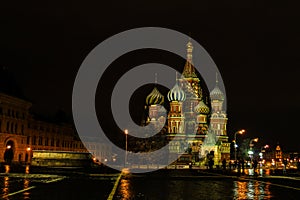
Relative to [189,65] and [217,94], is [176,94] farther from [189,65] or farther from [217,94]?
[217,94]

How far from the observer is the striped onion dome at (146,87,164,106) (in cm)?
13874

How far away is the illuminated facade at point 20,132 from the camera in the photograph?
70.4 meters

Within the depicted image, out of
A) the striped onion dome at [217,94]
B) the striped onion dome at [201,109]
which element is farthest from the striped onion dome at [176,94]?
the striped onion dome at [217,94]

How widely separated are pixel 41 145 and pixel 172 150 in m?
40.4

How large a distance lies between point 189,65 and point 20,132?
221 ft

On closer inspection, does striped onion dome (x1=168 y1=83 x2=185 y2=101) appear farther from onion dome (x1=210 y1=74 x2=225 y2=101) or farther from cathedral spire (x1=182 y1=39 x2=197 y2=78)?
onion dome (x1=210 y1=74 x2=225 y2=101)

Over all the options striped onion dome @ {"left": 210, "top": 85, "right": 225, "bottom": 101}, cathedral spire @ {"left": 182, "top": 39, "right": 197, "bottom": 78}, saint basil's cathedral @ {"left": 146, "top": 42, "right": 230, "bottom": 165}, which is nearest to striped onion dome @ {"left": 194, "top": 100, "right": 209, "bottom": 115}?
saint basil's cathedral @ {"left": 146, "top": 42, "right": 230, "bottom": 165}

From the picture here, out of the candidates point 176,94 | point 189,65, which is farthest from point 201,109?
point 189,65

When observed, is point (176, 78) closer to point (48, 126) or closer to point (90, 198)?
point (48, 126)

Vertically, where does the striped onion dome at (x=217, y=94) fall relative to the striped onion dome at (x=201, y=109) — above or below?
above

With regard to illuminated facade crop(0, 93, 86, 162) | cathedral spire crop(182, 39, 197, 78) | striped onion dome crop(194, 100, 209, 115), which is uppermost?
cathedral spire crop(182, 39, 197, 78)

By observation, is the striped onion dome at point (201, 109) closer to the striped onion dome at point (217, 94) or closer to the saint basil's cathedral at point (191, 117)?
the saint basil's cathedral at point (191, 117)

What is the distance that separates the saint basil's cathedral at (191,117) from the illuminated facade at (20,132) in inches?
1396

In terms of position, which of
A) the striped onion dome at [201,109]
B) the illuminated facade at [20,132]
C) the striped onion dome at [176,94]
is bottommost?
the illuminated facade at [20,132]
